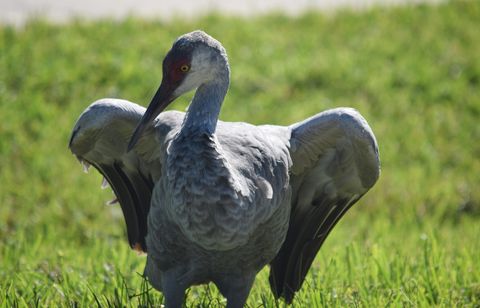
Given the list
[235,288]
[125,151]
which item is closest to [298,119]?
[125,151]

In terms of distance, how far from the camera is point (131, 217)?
15.0ft

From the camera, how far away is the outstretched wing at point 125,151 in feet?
13.6

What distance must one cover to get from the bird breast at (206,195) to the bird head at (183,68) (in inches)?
7.8

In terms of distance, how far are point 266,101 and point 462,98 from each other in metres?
1.82

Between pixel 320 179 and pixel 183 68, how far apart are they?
42.5 inches

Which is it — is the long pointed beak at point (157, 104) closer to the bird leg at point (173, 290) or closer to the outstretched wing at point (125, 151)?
the outstretched wing at point (125, 151)

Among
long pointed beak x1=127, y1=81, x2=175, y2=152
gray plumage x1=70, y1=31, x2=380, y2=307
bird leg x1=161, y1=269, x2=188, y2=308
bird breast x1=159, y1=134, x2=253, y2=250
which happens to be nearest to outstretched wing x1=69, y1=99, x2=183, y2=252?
gray plumage x1=70, y1=31, x2=380, y2=307

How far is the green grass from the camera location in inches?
183

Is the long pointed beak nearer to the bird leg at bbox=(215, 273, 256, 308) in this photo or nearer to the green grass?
the bird leg at bbox=(215, 273, 256, 308)

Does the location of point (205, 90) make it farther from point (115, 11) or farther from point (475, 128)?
point (115, 11)

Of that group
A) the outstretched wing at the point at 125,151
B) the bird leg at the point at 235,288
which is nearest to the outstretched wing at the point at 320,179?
the bird leg at the point at 235,288

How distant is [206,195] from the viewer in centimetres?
362

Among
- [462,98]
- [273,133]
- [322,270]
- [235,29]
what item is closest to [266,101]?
[235,29]

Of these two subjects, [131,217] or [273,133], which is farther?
[131,217]
